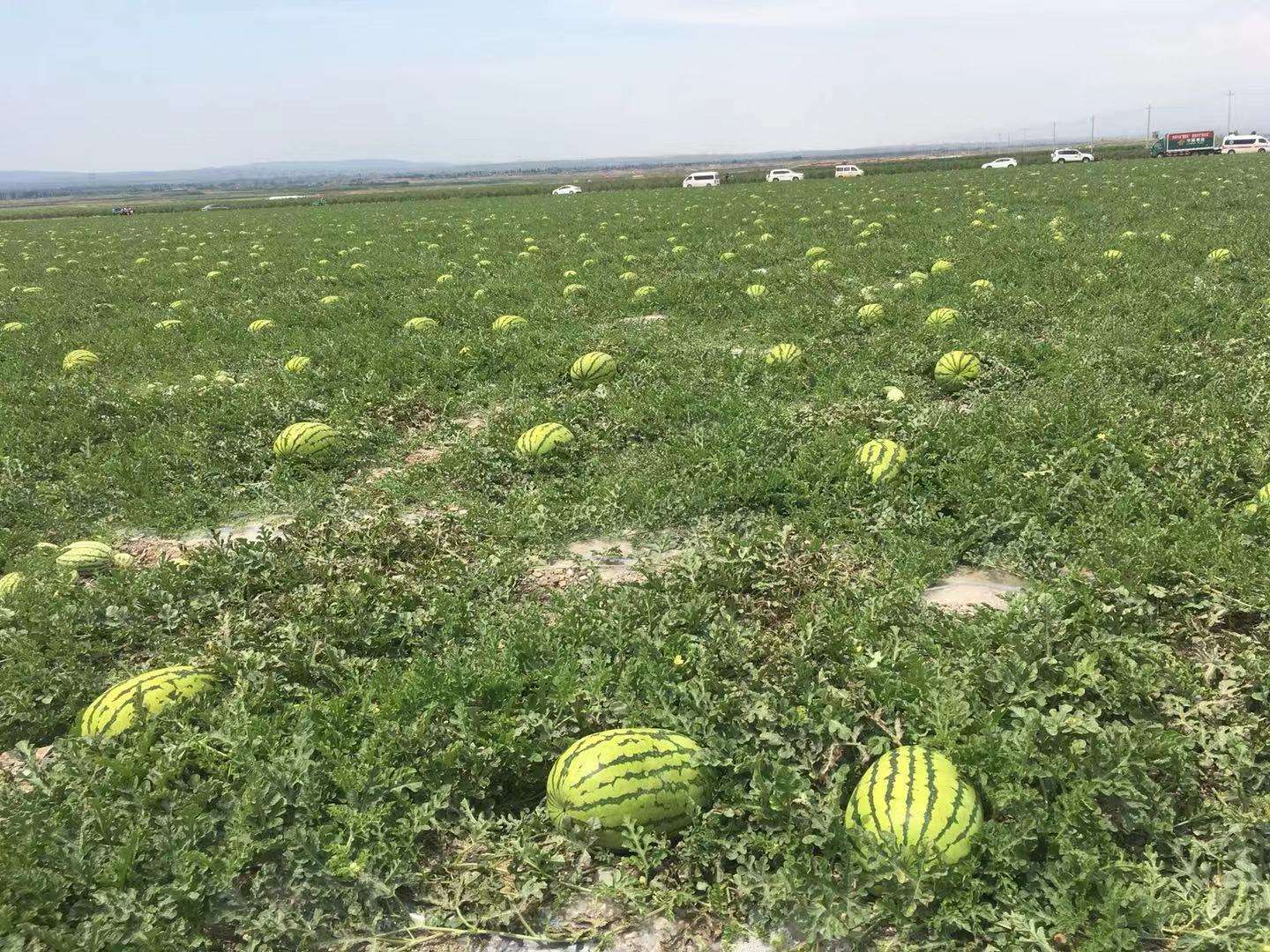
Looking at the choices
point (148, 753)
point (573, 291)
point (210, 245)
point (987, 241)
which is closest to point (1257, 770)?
point (148, 753)

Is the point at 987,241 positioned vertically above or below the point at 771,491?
above

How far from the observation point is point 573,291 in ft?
39.8

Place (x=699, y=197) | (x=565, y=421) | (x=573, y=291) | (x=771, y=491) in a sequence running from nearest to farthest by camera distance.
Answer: (x=771, y=491) → (x=565, y=421) → (x=573, y=291) → (x=699, y=197)

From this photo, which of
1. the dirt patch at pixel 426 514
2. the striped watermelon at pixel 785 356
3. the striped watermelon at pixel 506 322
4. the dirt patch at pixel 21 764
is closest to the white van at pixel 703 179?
the striped watermelon at pixel 506 322

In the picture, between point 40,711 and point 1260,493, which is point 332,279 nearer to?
point 40,711

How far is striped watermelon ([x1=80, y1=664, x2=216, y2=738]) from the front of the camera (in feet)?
11.6

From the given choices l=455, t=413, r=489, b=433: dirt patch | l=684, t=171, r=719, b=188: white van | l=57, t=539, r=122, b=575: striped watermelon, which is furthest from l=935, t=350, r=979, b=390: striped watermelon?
l=684, t=171, r=719, b=188: white van

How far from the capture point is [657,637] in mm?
3861

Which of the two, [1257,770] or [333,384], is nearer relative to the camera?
[1257,770]

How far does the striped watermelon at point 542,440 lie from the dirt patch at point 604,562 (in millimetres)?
1334

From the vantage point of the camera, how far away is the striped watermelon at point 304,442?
21.5 ft

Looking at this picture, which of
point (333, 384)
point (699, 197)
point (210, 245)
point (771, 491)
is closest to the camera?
point (771, 491)

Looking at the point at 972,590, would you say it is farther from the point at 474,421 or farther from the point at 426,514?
the point at 474,421

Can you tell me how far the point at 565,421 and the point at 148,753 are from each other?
165 inches
